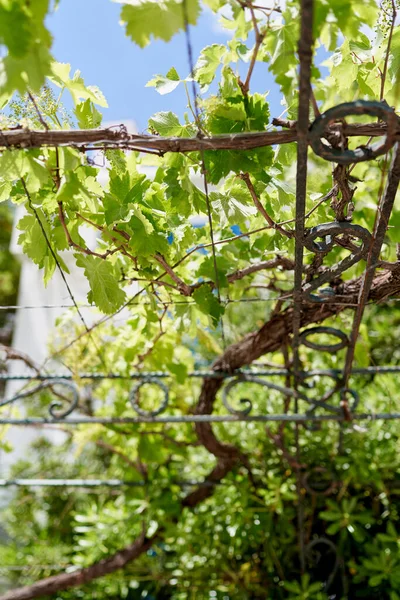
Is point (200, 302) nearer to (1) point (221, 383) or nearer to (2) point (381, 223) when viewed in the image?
(2) point (381, 223)

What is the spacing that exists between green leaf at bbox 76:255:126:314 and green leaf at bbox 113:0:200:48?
1.54 feet

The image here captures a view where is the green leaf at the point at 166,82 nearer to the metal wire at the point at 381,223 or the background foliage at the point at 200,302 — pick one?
the background foliage at the point at 200,302

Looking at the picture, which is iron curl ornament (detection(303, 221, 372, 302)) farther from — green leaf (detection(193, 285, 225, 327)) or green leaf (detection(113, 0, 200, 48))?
green leaf (detection(113, 0, 200, 48))

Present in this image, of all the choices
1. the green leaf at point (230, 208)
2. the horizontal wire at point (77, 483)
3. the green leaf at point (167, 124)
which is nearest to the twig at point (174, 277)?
the green leaf at point (230, 208)

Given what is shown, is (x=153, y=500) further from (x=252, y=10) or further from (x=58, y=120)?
(x=252, y=10)

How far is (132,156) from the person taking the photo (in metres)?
1.08

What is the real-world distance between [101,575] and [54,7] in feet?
6.31

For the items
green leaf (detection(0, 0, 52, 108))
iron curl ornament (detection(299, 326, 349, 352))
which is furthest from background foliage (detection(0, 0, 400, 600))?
iron curl ornament (detection(299, 326, 349, 352))

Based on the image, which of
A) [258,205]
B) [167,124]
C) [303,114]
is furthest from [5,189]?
[303,114]

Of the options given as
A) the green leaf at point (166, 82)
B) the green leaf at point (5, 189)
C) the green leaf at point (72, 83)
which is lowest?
the green leaf at point (5, 189)

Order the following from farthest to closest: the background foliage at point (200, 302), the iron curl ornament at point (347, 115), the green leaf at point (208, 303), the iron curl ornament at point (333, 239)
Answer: the green leaf at point (208, 303) < the iron curl ornament at point (333, 239) < the background foliage at point (200, 302) < the iron curl ornament at point (347, 115)

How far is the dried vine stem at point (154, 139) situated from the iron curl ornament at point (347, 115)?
6 cm

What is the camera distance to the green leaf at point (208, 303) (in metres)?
1.24

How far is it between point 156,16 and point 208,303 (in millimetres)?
641
